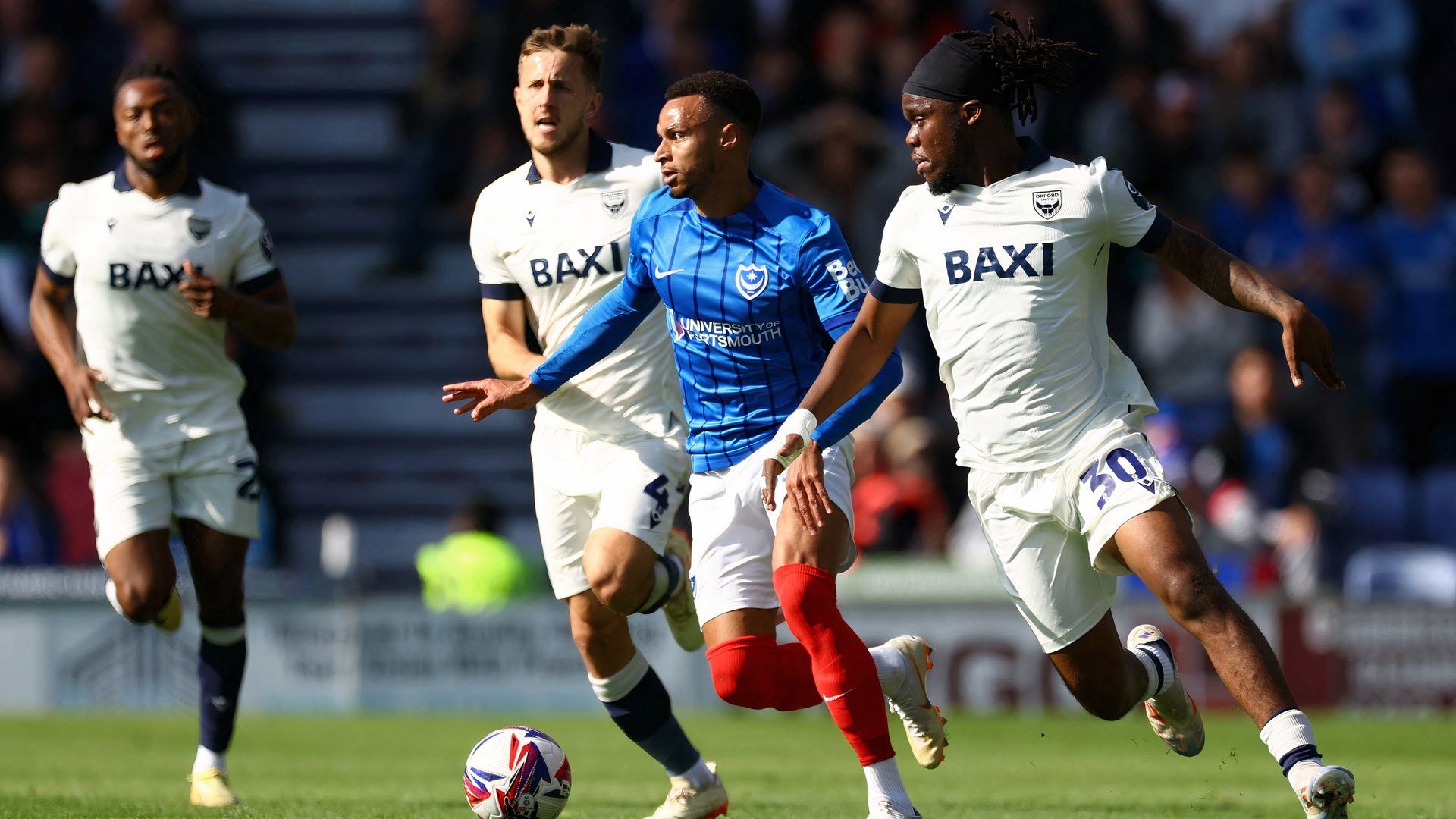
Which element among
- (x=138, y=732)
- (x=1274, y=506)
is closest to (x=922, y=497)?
(x=1274, y=506)

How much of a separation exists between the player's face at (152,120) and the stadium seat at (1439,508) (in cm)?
1053

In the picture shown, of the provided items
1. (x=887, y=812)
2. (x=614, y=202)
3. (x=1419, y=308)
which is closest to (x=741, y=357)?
(x=614, y=202)

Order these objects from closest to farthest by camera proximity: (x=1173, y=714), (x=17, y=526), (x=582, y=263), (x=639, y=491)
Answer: (x=1173, y=714) → (x=639, y=491) → (x=582, y=263) → (x=17, y=526)

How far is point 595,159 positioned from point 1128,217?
8.14 ft

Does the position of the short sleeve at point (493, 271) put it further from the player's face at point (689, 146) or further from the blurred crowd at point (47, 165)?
the blurred crowd at point (47, 165)

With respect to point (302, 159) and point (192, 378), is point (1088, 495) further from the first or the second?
point (302, 159)

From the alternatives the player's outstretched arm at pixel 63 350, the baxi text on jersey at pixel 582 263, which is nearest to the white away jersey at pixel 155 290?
the player's outstretched arm at pixel 63 350

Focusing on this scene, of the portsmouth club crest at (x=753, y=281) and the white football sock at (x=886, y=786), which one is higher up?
the portsmouth club crest at (x=753, y=281)

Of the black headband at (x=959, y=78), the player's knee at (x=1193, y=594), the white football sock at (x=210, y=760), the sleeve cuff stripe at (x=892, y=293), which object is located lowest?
the white football sock at (x=210, y=760)

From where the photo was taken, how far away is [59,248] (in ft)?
28.5

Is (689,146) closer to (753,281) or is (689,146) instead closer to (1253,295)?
(753,281)

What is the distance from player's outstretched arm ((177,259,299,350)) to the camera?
26.7 feet

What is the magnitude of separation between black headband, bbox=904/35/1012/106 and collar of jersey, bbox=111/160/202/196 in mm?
3510

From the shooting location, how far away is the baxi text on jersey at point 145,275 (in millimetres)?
8453
